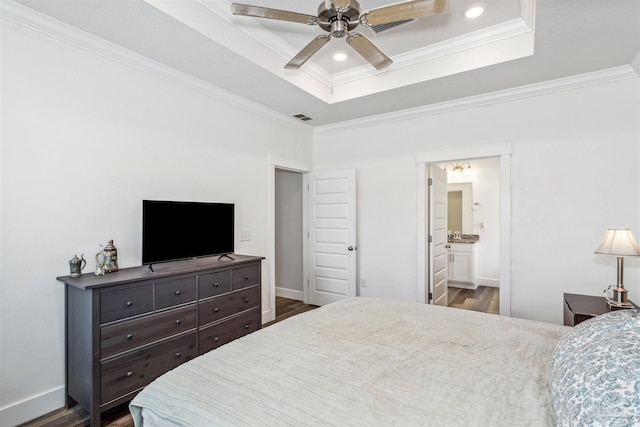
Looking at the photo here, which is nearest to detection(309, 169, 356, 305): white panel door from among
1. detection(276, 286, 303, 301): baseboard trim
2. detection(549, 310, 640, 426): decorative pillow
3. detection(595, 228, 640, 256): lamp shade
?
detection(276, 286, 303, 301): baseboard trim

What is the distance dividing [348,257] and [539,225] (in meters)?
2.23

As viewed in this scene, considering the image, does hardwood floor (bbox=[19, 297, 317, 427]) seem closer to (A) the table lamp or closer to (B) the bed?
(B) the bed

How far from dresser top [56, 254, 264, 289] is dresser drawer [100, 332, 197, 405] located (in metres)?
0.52

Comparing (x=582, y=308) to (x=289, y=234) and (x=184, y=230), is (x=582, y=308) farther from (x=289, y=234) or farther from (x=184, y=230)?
(x=289, y=234)

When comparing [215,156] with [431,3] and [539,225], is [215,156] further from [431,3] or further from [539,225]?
[539,225]

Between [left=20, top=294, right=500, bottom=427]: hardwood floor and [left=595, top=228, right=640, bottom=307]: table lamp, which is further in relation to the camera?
[left=595, top=228, right=640, bottom=307]: table lamp

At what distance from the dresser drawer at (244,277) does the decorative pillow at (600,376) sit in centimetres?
242

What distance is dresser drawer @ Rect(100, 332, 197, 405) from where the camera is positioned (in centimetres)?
208

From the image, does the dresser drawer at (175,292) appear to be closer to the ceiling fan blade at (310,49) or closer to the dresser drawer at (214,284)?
the dresser drawer at (214,284)

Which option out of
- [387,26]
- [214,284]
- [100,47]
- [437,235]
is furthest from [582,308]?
[100,47]

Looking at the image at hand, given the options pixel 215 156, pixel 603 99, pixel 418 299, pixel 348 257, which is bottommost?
pixel 418 299

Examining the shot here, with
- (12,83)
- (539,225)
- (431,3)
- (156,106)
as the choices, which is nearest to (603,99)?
(539,225)

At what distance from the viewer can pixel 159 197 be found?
2889mm

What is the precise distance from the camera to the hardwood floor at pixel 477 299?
4.71 meters
